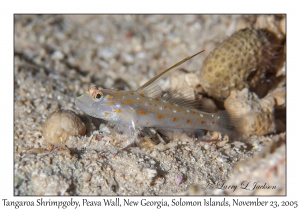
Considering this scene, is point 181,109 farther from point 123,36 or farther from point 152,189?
point 123,36

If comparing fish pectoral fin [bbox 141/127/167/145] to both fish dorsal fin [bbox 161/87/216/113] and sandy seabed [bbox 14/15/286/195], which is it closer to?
sandy seabed [bbox 14/15/286/195]

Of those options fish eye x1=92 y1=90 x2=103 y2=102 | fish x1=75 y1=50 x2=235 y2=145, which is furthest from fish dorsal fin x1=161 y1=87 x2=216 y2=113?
fish eye x1=92 y1=90 x2=103 y2=102

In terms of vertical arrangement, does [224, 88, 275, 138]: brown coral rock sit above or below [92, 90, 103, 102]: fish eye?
below

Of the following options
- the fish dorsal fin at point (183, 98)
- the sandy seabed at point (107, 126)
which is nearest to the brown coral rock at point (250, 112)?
the sandy seabed at point (107, 126)

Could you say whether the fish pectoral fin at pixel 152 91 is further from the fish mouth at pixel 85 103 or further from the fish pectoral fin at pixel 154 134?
the fish mouth at pixel 85 103

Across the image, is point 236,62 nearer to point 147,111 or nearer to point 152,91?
point 152,91

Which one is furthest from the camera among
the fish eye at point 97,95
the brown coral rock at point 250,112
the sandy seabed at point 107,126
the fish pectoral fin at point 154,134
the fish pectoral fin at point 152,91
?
the brown coral rock at point 250,112

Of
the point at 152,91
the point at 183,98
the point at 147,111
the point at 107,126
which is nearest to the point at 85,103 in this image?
the point at 107,126

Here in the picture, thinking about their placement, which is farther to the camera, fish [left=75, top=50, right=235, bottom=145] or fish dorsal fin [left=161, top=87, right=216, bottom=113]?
fish dorsal fin [left=161, top=87, right=216, bottom=113]
